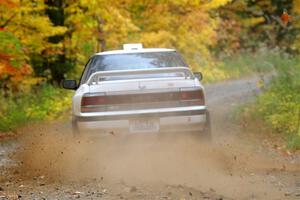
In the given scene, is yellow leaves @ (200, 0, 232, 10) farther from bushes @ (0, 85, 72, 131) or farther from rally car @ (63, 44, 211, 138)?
rally car @ (63, 44, 211, 138)

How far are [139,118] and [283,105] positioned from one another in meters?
5.15

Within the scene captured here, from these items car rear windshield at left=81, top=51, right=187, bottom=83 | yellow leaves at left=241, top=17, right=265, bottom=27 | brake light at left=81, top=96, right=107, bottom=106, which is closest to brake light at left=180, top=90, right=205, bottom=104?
brake light at left=81, top=96, right=107, bottom=106

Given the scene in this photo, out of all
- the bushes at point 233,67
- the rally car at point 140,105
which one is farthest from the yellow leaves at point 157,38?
the rally car at point 140,105

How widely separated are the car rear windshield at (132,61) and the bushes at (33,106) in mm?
5937

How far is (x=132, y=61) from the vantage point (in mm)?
10680

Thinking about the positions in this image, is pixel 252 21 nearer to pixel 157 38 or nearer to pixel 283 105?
pixel 157 38

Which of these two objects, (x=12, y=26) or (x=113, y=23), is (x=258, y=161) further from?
(x=113, y=23)

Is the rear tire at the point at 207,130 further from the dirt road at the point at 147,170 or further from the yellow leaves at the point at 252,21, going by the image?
the yellow leaves at the point at 252,21

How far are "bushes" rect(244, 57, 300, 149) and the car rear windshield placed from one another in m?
2.58

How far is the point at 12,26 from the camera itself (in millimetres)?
18859

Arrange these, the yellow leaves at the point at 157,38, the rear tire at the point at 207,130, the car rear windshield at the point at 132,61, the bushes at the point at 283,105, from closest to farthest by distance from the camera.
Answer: the rear tire at the point at 207,130 → the car rear windshield at the point at 132,61 → the bushes at the point at 283,105 → the yellow leaves at the point at 157,38

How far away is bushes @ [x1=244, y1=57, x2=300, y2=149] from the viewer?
495 inches

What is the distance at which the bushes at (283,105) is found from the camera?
12562 mm

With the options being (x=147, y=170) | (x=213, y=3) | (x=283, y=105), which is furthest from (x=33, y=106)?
(x=147, y=170)
